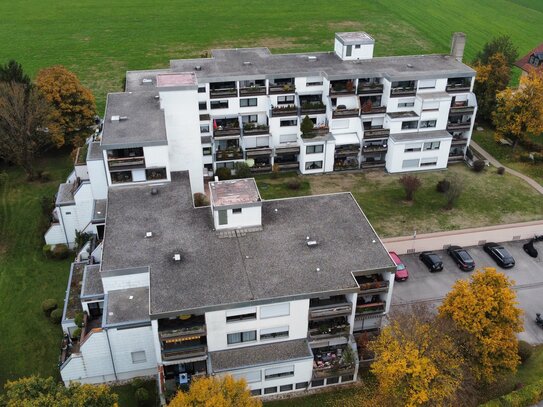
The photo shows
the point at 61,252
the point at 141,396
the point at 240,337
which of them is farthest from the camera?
the point at 61,252

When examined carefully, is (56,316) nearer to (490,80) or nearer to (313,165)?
(313,165)

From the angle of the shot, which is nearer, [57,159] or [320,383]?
[320,383]

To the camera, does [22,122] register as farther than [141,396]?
Yes

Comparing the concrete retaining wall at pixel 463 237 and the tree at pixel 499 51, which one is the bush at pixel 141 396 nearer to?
the concrete retaining wall at pixel 463 237

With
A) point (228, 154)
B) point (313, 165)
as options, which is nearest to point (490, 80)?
point (313, 165)

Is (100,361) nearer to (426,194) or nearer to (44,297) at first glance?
(44,297)

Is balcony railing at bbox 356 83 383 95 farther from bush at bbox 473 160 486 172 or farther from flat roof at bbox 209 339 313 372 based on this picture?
flat roof at bbox 209 339 313 372

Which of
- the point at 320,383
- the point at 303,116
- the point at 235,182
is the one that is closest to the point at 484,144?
the point at 303,116
